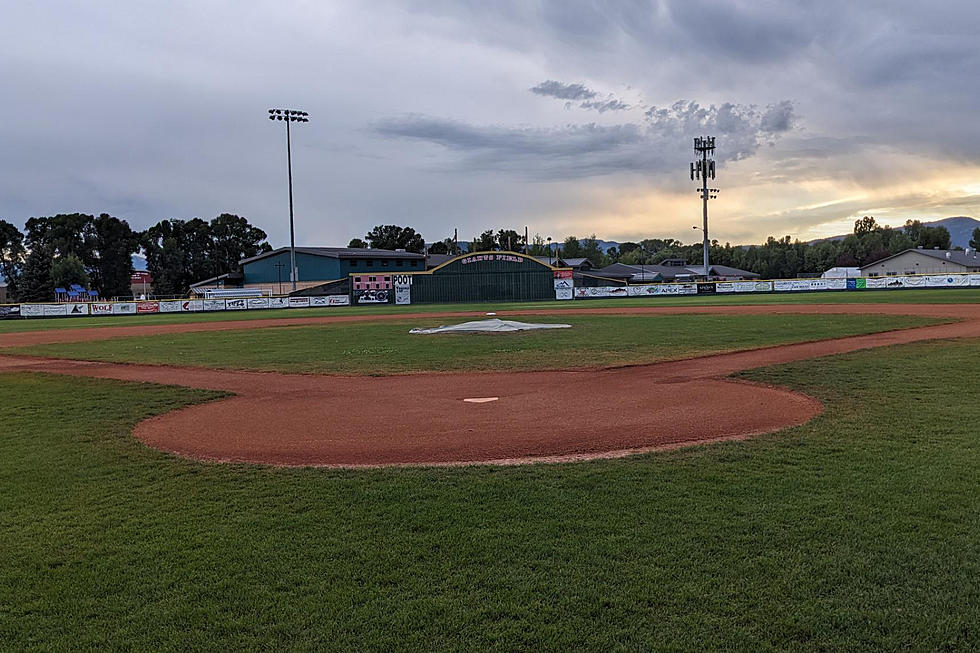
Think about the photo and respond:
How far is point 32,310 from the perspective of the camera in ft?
200

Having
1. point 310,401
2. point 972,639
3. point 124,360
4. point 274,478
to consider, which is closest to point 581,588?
point 972,639

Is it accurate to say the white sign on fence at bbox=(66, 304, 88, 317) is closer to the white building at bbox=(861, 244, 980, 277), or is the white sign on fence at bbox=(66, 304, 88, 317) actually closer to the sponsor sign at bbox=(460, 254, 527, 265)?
the sponsor sign at bbox=(460, 254, 527, 265)

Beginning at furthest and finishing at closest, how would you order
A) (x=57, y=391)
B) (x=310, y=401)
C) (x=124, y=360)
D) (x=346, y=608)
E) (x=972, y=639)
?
(x=124, y=360), (x=57, y=391), (x=310, y=401), (x=346, y=608), (x=972, y=639)

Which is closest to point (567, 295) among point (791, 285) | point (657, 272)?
point (791, 285)

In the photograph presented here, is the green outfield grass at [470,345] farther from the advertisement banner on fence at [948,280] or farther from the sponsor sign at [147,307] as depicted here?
the advertisement banner on fence at [948,280]

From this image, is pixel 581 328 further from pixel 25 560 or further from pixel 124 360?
pixel 25 560

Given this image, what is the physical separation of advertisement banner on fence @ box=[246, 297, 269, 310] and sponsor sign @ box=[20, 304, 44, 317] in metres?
17.0

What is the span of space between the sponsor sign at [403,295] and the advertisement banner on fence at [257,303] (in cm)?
1307

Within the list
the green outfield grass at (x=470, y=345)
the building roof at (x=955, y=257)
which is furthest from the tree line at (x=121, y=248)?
the building roof at (x=955, y=257)

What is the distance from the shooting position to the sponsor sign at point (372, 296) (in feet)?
242

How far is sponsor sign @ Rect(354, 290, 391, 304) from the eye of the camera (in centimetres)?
7369

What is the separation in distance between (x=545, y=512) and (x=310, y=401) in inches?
303

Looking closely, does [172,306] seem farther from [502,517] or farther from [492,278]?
[502,517]

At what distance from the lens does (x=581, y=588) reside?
15.2 ft
